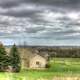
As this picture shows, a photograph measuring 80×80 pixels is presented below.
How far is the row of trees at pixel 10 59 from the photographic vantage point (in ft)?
123

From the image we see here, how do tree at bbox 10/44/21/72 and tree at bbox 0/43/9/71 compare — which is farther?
tree at bbox 10/44/21/72

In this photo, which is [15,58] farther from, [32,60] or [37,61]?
[37,61]

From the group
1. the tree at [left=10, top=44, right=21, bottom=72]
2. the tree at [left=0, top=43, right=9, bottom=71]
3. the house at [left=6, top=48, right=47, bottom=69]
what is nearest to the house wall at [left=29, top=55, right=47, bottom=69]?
the house at [left=6, top=48, right=47, bottom=69]

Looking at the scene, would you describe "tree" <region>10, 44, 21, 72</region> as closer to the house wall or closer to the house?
the house

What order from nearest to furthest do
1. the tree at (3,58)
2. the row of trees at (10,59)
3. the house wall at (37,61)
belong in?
the tree at (3,58), the row of trees at (10,59), the house wall at (37,61)

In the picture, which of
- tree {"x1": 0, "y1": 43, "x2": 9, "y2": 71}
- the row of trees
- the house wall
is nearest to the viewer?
tree {"x1": 0, "y1": 43, "x2": 9, "y2": 71}

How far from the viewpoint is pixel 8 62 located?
3797 centimetres

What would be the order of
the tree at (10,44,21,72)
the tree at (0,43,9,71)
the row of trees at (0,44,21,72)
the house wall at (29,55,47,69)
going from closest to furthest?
the tree at (0,43,9,71) < the row of trees at (0,44,21,72) < the tree at (10,44,21,72) < the house wall at (29,55,47,69)


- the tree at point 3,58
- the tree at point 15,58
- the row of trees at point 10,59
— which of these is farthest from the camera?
the tree at point 15,58

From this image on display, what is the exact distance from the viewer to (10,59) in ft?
127

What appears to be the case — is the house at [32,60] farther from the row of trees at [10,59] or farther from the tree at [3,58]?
the tree at [3,58]

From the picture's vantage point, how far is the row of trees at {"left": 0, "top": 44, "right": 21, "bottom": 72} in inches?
1474

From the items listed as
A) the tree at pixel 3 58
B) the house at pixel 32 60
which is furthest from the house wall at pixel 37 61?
the tree at pixel 3 58

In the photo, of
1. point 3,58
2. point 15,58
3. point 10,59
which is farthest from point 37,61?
point 3,58
